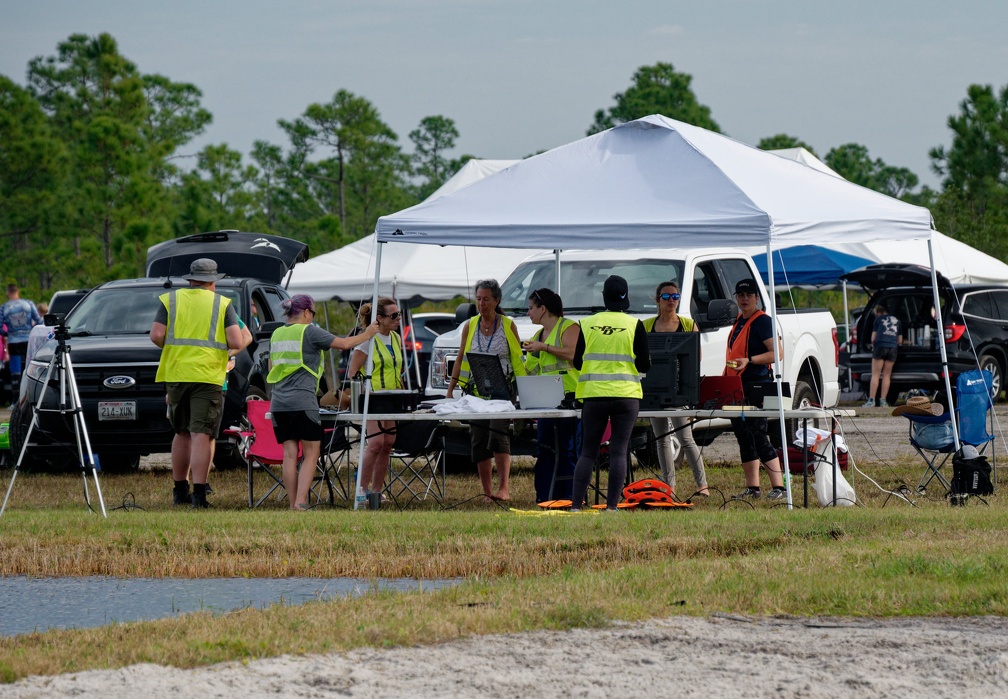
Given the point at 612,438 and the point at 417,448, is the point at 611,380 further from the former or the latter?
the point at 417,448

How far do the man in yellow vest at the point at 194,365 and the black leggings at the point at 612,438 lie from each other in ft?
10.3

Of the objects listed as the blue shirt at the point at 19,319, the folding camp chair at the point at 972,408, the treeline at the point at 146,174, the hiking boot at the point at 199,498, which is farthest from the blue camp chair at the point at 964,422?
the treeline at the point at 146,174

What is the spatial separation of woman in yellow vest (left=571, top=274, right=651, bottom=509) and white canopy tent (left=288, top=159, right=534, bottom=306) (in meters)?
10.8

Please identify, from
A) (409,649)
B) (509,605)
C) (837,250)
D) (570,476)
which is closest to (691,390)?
(570,476)

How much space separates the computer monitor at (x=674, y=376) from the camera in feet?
39.4

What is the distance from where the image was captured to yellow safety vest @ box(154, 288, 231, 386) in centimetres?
1236

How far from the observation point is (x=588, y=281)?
15078 millimetres

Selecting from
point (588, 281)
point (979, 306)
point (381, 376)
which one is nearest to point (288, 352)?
point (381, 376)

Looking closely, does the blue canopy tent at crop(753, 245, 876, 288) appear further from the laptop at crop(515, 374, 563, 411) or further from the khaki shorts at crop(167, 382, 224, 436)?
the khaki shorts at crop(167, 382, 224, 436)

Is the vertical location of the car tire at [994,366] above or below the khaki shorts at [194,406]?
above

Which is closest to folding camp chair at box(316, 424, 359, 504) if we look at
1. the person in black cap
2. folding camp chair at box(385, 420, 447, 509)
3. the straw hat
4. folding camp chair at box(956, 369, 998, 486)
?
folding camp chair at box(385, 420, 447, 509)

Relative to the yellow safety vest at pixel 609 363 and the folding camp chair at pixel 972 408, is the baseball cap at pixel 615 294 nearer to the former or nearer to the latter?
the yellow safety vest at pixel 609 363

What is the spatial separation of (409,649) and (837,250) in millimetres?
21331

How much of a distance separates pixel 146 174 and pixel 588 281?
2872 centimetres
